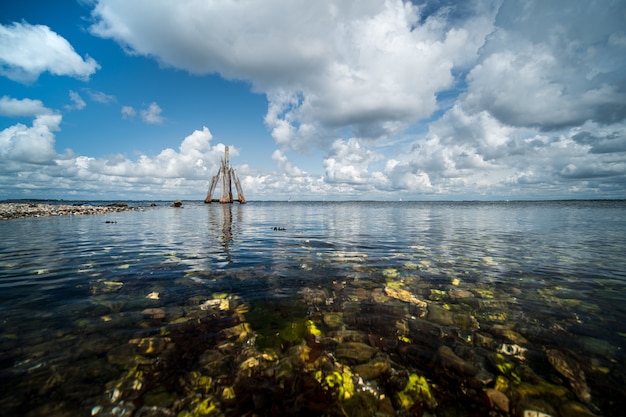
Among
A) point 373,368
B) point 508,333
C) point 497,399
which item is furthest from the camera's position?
point 508,333

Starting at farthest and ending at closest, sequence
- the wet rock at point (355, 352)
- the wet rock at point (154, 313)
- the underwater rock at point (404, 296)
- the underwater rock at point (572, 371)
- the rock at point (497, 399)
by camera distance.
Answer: the underwater rock at point (404, 296) → the wet rock at point (154, 313) → the wet rock at point (355, 352) → the underwater rock at point (572, 371) → the rock at point (497, 399)

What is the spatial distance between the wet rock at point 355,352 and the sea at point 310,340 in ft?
0.10

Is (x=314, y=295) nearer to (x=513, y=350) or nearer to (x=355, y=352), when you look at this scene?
(x=355, y=352)

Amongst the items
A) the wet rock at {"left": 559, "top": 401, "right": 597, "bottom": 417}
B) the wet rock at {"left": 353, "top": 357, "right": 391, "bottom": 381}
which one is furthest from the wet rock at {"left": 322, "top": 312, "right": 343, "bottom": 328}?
the wet rock at {"left": 559, "top": 401, "right": 597, "bottom": 417}

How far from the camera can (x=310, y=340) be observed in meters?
5.11

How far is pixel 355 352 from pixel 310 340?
0.90 m

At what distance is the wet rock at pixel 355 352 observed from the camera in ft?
14.9

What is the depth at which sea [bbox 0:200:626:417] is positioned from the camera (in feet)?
11.9

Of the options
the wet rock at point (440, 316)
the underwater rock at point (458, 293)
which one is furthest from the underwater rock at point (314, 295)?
the underwater rock at point (458, 293)

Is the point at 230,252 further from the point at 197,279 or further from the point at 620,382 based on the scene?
the point at 620,382

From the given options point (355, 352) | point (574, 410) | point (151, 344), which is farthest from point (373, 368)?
point (151, 344)

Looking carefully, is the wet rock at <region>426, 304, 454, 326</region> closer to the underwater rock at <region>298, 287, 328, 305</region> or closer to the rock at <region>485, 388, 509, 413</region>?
the rock at <region>485, 388, 509, 413</region>

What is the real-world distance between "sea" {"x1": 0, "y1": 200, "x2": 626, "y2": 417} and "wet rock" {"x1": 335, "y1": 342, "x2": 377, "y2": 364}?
1.2 inches

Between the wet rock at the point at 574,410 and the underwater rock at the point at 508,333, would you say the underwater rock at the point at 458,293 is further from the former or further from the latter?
the wet rock at the point at 574,410
